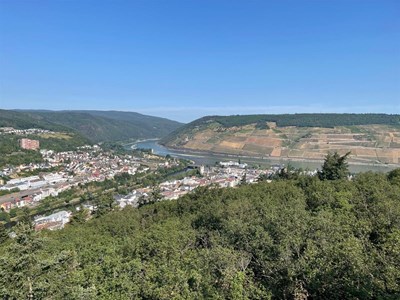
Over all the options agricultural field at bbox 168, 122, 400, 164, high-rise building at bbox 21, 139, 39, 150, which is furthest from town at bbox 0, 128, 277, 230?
agricultural field at bbox 168, 122, 400, 164

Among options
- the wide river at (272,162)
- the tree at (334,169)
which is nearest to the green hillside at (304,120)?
the wide river at (272,162)

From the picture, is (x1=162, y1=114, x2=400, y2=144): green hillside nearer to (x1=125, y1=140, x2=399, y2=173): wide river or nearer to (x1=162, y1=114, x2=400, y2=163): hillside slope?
(x1=162, y1=114, x2=400, y2=163): hillside slope

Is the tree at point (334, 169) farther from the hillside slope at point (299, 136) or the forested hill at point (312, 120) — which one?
the forested hill at point (312, 120)

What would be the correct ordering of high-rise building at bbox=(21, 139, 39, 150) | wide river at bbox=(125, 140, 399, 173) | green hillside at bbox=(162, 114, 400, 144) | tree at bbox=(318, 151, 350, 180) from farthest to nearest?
green hillside at bbox=(162, 114, 400, 144)
high-rise building at bbox=(21, 139, 39, 150)
wide river at bbox=(125, 140, 399, 173)
tree at bbox=(318, 151, 350, 180)

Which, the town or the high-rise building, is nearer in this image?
the town

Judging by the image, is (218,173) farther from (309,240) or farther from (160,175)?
(309,240)

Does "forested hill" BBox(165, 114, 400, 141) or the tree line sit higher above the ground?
"forested hill" BBox(165, 114, 400, 141)

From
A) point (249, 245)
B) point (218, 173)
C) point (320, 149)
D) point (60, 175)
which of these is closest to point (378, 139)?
point (320, 149)
